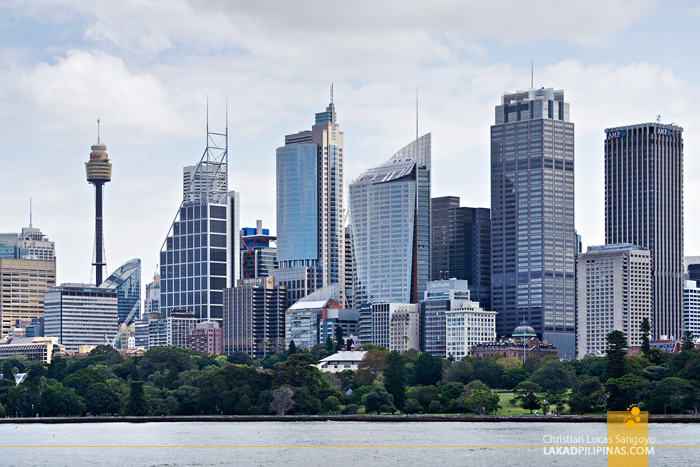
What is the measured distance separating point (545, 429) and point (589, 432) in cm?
1103

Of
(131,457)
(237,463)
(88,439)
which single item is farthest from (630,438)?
(88,439)

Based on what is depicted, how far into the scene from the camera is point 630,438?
17412cm

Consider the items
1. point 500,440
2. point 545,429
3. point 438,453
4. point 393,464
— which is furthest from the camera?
point 545,429

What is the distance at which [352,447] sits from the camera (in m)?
168

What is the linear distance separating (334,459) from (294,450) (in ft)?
44.5

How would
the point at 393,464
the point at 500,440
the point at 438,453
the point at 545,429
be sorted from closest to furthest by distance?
the point at 393,464 → the point at 438,453 → the point at 500,440 → the point at 545,429

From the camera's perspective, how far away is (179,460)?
6112 inches

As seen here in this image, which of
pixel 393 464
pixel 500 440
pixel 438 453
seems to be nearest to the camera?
pixel 393 464

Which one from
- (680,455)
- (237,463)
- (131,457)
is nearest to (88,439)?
(131,457)

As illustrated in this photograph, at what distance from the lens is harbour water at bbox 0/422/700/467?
152 meters

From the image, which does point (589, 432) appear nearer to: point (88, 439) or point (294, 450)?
point (294, 450)

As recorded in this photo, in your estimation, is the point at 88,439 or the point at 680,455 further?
the point at 88,439

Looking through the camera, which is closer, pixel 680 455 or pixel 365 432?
pixel 680 455

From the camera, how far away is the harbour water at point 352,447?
15175 cm
